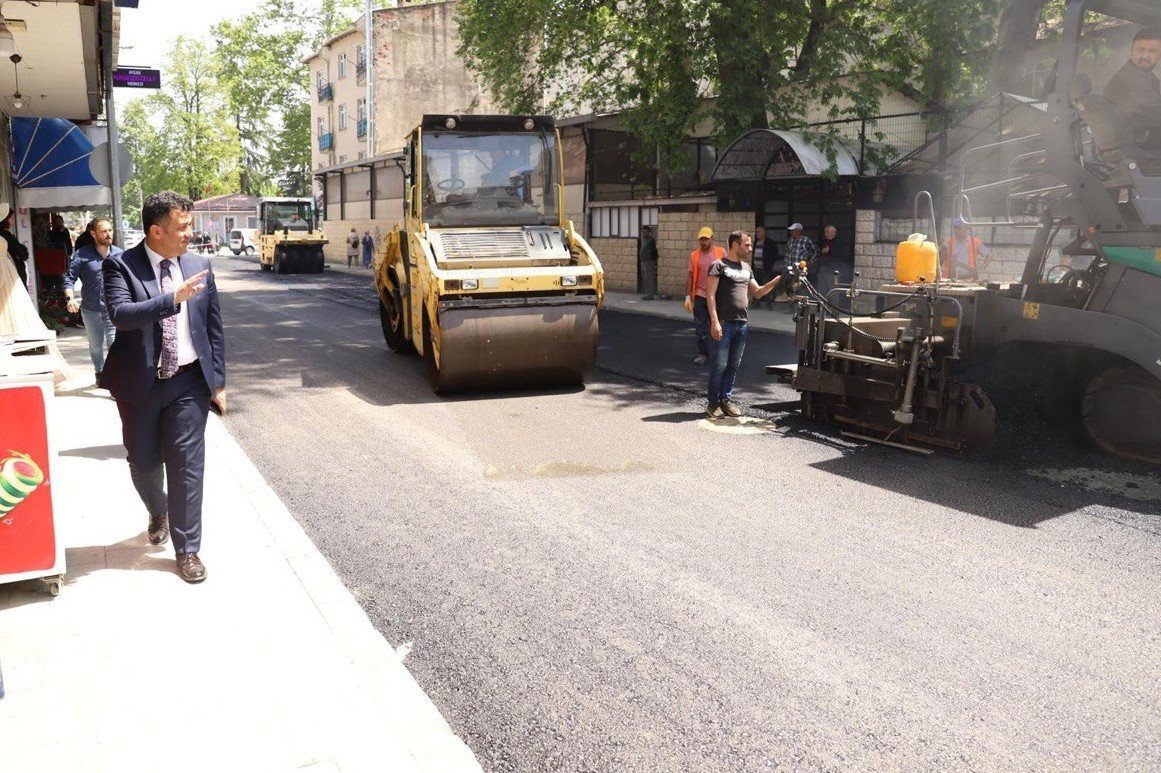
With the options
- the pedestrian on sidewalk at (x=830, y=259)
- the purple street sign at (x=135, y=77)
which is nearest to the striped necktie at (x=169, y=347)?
the purple street sign at (x=135, y=77)

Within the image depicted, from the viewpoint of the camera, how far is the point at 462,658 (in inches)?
176

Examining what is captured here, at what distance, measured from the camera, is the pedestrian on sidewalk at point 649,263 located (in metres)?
25.6

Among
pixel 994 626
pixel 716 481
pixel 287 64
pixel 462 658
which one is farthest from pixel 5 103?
pixel 287 64

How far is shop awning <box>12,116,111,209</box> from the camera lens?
55.3 ft

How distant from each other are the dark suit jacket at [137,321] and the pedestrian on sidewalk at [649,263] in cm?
2065

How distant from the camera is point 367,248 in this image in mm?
42750

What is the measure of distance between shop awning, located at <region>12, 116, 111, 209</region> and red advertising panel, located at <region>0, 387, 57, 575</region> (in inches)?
537

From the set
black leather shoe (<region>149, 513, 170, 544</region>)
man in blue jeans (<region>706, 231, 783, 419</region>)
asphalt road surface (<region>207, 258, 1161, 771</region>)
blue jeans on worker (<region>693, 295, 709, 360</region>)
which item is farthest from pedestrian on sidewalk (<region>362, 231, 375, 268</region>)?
black leather shoe (<region>149, 513, 170, 544</region>)

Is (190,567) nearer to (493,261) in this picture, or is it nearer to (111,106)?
(493,261)

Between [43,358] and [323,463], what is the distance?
3.21 meters

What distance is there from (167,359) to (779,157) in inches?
684

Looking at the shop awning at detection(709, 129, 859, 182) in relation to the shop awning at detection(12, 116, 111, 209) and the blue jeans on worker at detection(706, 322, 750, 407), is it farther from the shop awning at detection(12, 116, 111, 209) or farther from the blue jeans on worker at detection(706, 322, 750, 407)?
the shop awning at detection(12, 116, 111, 209)

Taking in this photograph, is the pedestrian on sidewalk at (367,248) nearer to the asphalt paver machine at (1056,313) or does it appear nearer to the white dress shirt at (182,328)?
the asphalt paver machine at (1056,313)

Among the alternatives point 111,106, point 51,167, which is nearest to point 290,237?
point 51,167
